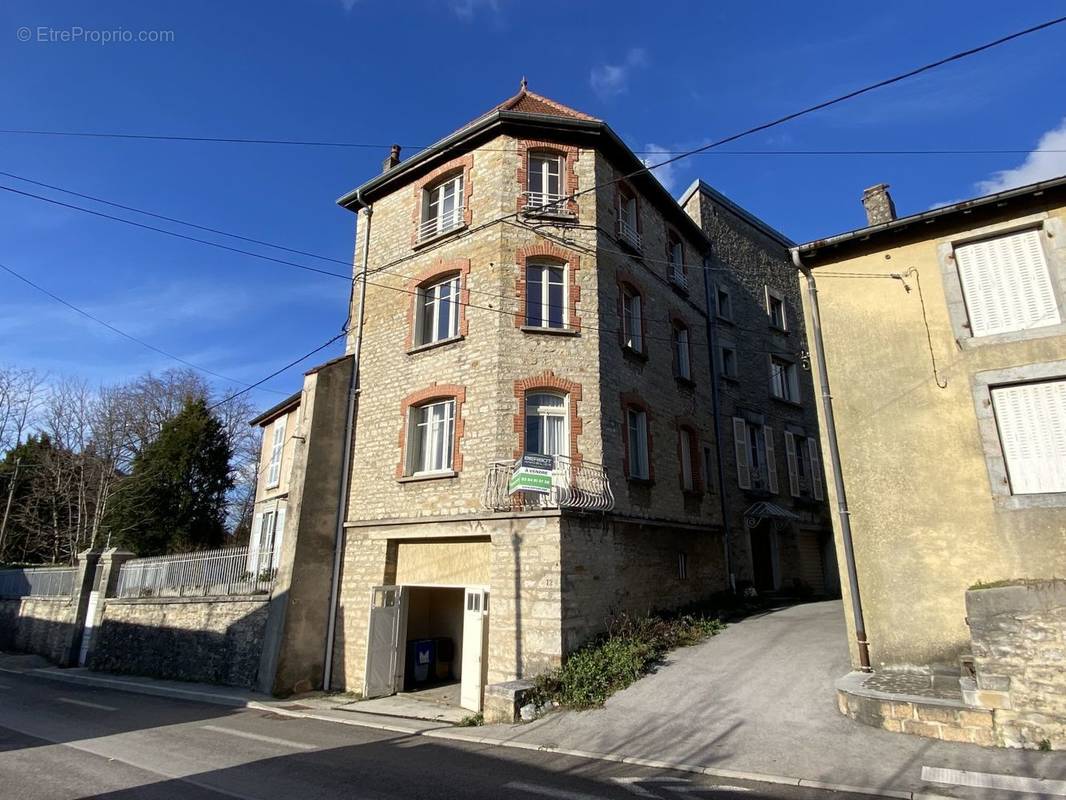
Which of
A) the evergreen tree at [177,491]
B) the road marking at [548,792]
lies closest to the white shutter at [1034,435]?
the road marking at [548,792]

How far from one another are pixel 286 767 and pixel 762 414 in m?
16.6

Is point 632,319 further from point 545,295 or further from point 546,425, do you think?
point 546,425

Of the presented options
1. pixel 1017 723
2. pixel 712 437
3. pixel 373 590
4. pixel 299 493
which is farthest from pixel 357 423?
pixel 1017 723

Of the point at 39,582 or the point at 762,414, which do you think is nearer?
the point at 762,414

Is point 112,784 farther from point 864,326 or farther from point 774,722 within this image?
point 864,326

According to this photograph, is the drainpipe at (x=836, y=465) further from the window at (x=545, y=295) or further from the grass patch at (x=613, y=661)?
the window at (x=545, y=295)

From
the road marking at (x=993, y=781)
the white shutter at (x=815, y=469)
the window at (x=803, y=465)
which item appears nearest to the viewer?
the road marking at (x=993, y=781)

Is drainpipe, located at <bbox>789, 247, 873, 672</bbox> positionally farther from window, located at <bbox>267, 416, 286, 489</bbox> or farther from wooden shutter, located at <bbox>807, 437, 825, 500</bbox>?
window, located at <bbox>267, 416, 286, 489</bbox>

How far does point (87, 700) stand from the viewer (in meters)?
12.8

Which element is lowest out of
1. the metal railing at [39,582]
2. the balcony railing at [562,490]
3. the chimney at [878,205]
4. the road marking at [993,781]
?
the road marking at [993,781]

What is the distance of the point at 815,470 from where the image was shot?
20.6 m

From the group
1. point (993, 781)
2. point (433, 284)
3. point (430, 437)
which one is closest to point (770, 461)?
point (430, 437)

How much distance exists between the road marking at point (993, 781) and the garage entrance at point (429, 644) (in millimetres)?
6744

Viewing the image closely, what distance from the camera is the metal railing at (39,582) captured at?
20.2 meters
